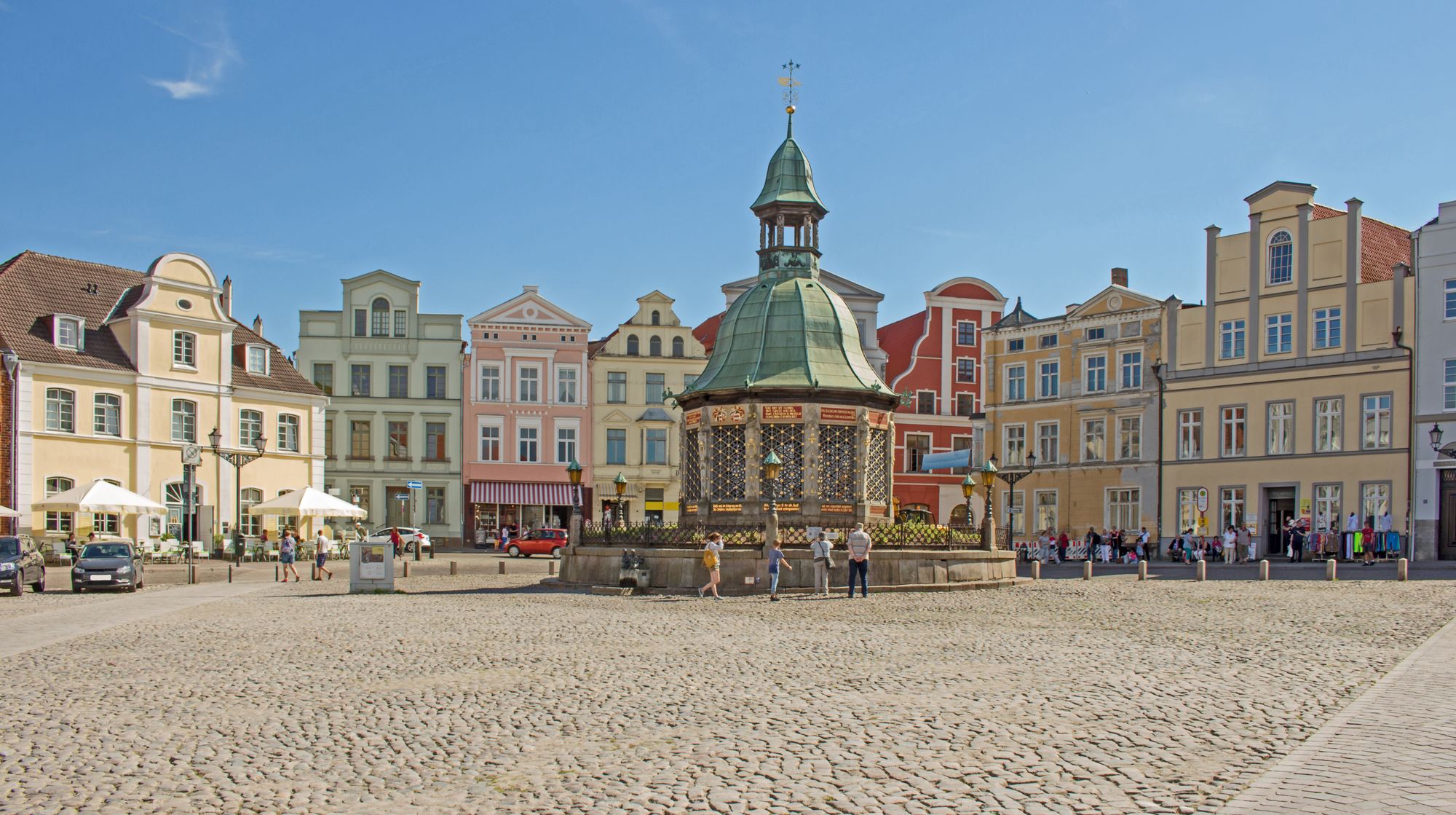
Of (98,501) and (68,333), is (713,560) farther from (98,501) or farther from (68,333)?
(68,333)

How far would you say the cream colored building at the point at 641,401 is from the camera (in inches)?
2527

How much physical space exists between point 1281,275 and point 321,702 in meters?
43.6

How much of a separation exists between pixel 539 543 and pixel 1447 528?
97.3 ft

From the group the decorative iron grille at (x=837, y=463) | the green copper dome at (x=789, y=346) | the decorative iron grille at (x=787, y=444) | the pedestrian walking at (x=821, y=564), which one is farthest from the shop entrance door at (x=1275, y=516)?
the pedestrian walking at (x=821, y=564)

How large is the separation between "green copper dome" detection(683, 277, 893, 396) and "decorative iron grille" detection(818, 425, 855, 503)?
3.17 ft

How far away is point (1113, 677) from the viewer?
46.1ft

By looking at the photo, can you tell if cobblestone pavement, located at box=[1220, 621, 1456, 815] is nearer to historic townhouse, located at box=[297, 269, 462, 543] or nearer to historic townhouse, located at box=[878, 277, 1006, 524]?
historic townhouse, located at box=[878, 277, 1006, 524]

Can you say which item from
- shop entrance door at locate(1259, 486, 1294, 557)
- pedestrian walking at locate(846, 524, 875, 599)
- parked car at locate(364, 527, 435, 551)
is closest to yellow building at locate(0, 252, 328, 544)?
parked car at locate(364, 527, 435, 551)

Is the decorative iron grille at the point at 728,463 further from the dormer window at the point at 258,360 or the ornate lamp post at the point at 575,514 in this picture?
the dormer window at the point at 258,360

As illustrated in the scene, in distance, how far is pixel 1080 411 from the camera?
57750 mm

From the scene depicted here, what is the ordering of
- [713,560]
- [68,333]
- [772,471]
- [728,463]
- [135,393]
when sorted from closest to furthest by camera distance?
1. [713,560]
2. [772,471]
3. [728,463]
4. [68,333]
5. [135,393]

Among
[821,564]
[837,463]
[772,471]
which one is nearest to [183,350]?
[837,463]

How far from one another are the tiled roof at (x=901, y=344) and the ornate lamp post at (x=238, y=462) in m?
28.0

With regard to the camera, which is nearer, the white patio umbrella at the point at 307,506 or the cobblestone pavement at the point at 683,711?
the cobblestone pavement at the point at 683,711
